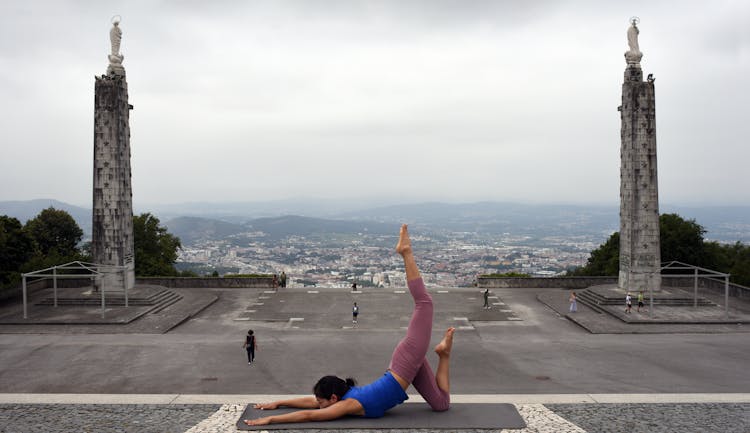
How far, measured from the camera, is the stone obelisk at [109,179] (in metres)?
27.7

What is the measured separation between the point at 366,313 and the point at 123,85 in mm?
18000

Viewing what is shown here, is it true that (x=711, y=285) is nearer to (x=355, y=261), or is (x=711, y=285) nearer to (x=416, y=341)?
(x=416, y=341)

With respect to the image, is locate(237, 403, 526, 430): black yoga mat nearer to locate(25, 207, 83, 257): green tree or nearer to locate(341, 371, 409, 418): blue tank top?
locate(341, 371, 409, 418): blue tank top

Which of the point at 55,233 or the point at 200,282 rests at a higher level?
the point at 55,233

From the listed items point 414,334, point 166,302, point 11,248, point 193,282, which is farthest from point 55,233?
point 414,334

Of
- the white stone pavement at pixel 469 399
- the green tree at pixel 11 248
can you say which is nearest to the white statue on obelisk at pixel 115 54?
the green tree at pixel 11 248

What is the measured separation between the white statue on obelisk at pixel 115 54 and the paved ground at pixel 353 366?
13914 mm

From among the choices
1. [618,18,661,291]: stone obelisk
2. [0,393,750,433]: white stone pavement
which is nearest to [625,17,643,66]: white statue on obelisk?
[618,18,661,291]: stone obelisk

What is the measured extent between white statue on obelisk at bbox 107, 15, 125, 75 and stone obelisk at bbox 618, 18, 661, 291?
2733cm

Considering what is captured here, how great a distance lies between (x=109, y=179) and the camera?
27.8 metres

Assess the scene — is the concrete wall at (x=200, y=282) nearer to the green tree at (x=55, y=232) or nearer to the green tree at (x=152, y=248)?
the green tree at (x=152, y=248)

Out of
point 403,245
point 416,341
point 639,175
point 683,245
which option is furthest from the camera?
point 683,245

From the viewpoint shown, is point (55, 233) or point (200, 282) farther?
point (55, 233)

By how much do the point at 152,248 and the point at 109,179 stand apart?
21487 mm
